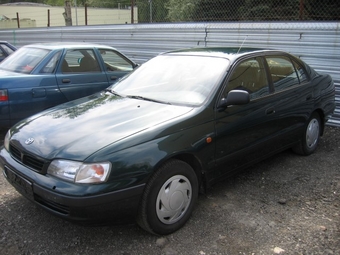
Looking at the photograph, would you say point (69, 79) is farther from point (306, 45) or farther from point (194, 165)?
point (306, 45)

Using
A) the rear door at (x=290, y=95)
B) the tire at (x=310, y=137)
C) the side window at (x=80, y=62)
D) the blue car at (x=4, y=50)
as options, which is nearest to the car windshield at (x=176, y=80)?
the rear door at (x=290, y=95)

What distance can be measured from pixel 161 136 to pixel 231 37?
5147 millimetres

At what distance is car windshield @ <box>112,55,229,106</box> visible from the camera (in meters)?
3.50

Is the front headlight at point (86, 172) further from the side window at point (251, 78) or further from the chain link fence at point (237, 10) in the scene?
the chain link fence at point (237, 10)

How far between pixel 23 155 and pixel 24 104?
261cm

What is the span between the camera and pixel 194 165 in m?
→ 3.22

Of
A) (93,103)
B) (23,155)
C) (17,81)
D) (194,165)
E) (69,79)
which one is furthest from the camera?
(69,79)

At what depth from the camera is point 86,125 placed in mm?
3070

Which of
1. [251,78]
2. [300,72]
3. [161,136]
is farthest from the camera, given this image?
[300,72]

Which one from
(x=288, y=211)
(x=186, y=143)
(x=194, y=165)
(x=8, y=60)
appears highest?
(x=8, y=60)

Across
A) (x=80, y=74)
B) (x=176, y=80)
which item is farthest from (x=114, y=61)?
(x=176, y=80)

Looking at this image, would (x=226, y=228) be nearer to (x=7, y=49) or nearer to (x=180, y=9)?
(x=7, y=49)

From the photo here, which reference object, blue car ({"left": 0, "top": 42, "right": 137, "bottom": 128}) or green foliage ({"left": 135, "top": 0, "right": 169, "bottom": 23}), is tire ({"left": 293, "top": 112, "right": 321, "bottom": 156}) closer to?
blue car ({"left": 0, "top": 42, "right": 137, "bottom": 128})

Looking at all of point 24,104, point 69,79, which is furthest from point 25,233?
point 69,79
